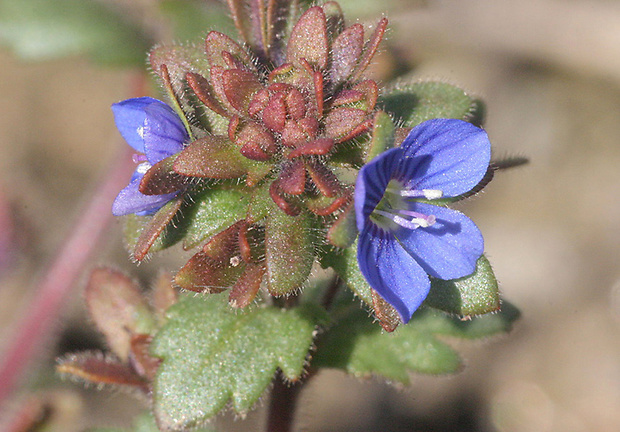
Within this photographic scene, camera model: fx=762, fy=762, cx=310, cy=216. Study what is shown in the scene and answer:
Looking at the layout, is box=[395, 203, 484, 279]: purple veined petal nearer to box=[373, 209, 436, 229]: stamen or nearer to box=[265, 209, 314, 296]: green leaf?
box=[373, 209, 436, 229]: stamen

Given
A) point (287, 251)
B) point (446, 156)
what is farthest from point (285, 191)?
point (446, 156)

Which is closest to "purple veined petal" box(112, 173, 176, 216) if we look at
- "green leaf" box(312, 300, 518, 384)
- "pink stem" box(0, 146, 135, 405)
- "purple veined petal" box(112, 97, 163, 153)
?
"purple veined petal" box(112, 97, 163, 153)

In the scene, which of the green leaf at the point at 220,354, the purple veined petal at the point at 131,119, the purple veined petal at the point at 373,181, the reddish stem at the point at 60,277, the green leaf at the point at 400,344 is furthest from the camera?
the reddish stem at the point at 60,277

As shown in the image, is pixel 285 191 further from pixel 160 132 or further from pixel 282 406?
pixel 282 406

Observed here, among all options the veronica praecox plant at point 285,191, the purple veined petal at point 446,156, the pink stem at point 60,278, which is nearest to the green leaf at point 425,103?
the veronica praecox plant at point 285,191

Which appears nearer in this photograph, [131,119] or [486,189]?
[131,119]

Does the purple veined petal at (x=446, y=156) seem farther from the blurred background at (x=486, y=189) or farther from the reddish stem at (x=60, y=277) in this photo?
the reddish stem at (x=60, y=277)

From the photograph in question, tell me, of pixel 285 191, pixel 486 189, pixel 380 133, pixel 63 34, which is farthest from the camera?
pixel 486 189
